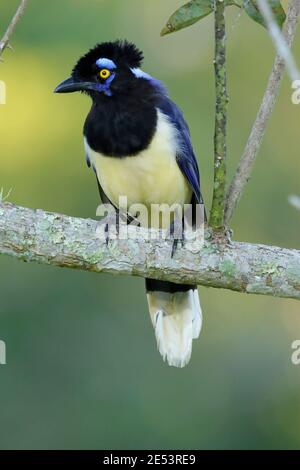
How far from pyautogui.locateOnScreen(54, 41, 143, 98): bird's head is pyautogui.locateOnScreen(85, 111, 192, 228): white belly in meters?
0.31

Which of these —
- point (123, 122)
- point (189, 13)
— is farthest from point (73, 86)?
point (189, 13)

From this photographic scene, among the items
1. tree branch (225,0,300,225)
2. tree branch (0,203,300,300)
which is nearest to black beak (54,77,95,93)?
tree branch (0,203,300,300)

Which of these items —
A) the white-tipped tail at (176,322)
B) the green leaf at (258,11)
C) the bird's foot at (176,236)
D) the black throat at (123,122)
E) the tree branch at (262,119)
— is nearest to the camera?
the green leaf at (258,11)

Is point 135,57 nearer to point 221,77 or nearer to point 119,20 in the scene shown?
point 221,77

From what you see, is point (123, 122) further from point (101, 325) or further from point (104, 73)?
point (101, 325)

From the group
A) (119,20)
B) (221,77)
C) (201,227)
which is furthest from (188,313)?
(119,20)

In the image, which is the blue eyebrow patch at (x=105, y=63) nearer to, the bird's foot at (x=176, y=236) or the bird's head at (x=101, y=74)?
the bird's head at (x=101, y=74)

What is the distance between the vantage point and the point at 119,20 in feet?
24.7

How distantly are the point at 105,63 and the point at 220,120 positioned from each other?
1230mm

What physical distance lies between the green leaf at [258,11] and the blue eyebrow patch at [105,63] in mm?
1453

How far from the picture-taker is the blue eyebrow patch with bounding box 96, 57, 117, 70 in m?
5.16

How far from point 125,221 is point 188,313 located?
709 mm

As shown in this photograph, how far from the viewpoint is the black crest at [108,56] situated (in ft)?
16.9

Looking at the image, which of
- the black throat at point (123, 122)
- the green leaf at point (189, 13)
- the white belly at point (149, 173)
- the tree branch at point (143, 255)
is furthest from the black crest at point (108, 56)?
the green leaf at point (189, 13)
